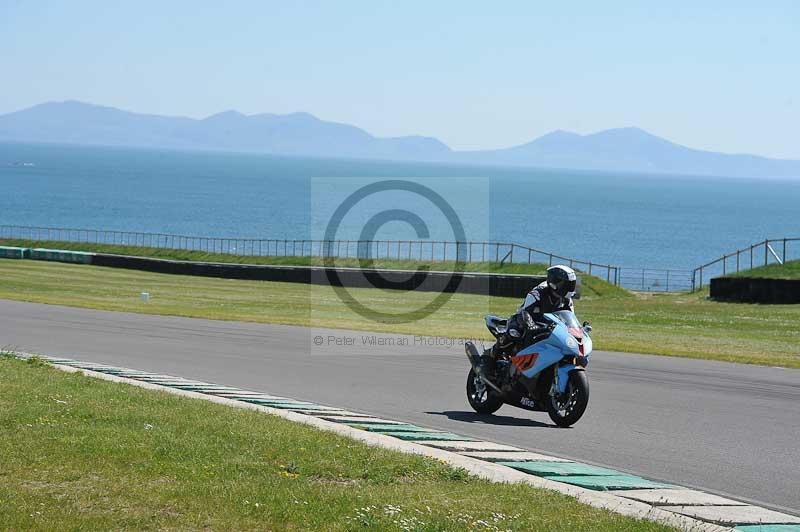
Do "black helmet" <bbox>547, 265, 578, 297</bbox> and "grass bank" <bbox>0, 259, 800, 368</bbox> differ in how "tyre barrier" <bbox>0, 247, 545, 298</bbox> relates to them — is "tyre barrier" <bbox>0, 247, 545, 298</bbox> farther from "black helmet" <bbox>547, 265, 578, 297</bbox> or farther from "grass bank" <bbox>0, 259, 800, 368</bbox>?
"black helmet" <bbox>547, 265, 578, 297</bbox>

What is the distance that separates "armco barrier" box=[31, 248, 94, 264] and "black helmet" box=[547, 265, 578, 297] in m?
48.1

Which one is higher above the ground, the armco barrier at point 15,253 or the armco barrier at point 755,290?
the armco barrier at point 15,253

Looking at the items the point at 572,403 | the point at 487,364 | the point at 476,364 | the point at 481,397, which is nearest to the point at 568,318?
the point at 572,403

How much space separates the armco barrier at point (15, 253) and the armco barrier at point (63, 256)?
1.11 feet

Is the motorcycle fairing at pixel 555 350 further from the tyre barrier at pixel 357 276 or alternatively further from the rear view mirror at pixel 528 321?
the tyre barrier at pixel 357 276

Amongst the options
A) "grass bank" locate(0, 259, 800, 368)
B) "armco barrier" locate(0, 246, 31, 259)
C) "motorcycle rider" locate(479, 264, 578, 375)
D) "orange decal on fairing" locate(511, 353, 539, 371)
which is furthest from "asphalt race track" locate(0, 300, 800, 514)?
"armco barrier" locate(0, 246, 31, 259)

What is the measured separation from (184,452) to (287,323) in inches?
727

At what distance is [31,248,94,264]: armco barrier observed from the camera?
190ft

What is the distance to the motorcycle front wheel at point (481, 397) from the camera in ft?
44.2

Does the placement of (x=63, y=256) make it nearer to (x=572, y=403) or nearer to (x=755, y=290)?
(x=755, y=290)

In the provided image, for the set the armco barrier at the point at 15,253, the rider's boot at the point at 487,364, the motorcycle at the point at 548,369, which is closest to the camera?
the motorcycle at the point at 548,369

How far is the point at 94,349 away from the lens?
2042cm

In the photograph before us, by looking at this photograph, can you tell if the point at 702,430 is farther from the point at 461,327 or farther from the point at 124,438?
the point at 461,327

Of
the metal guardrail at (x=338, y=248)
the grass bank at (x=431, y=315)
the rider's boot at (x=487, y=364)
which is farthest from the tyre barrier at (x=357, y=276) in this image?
the rider's boot at (x=487, y=364)
